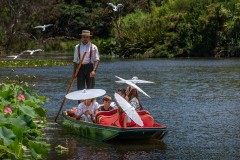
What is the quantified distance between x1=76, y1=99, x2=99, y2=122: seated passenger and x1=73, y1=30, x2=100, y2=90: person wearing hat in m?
1.86

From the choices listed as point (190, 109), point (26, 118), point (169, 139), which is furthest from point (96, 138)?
point (190, 109)

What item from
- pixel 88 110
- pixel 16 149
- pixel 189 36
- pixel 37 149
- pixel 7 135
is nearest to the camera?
pixel 16 149

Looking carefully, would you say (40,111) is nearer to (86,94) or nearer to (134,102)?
(86,94)

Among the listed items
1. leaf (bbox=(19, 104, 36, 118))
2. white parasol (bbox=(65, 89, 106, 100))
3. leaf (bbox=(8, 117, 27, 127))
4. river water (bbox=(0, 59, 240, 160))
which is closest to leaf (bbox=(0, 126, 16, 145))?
leaf (bbox=(8, 117, 27, 127))

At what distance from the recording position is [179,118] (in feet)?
52.6

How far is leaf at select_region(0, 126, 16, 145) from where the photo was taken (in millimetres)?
8812

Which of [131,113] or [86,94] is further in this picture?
[86,94]

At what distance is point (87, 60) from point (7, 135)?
23.6 ft

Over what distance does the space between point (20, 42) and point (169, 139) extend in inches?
1706

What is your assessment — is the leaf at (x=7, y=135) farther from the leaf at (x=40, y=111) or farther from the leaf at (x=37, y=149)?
the leaf at (x=40, y=111)

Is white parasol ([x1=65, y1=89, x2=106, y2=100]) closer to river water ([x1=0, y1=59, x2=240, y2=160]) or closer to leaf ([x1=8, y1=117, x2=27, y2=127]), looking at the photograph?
river water ([x1=0, y1=59, x2=240, y2=160])

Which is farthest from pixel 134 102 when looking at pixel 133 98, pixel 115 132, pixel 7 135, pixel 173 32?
pixel 173 32

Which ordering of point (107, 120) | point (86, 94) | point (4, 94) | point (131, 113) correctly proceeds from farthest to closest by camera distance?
point (86, 94)
point (4, 94)
point (107, 120)
point (131, 113)

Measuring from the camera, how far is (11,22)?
62.5 m
